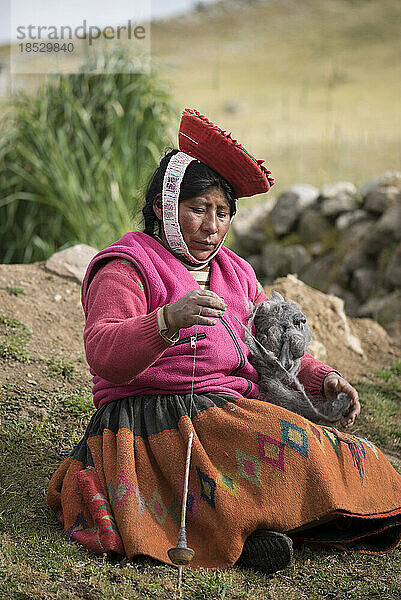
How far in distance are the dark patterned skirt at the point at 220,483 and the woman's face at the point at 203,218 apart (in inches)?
21.2

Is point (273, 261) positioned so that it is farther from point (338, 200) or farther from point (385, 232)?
point (385, 232)

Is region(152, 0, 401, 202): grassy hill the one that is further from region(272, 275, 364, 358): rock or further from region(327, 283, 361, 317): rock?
region(272, 275, 364, 358): rock

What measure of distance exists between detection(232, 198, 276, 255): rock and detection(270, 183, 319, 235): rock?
259 millimetres

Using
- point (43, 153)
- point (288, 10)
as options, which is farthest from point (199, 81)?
point (43, 153)

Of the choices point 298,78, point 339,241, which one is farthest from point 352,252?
point 298,78

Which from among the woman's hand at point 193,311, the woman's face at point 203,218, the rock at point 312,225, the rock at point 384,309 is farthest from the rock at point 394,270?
the woman's hand at point 193,311

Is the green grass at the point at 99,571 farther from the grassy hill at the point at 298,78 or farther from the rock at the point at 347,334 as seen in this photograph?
the grassy hill at the point at 298,78

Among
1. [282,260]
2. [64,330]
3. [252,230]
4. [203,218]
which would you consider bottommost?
[282,260]

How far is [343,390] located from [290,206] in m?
5.45

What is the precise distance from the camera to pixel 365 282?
22.5 ft

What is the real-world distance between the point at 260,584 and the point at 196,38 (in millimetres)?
38164

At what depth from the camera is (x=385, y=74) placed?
26031 mm

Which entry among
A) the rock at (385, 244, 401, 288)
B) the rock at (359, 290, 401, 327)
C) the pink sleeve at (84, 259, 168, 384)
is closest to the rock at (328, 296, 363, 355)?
the rock at (359, 290, 401, 327)

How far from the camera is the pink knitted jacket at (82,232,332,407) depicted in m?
2.21
